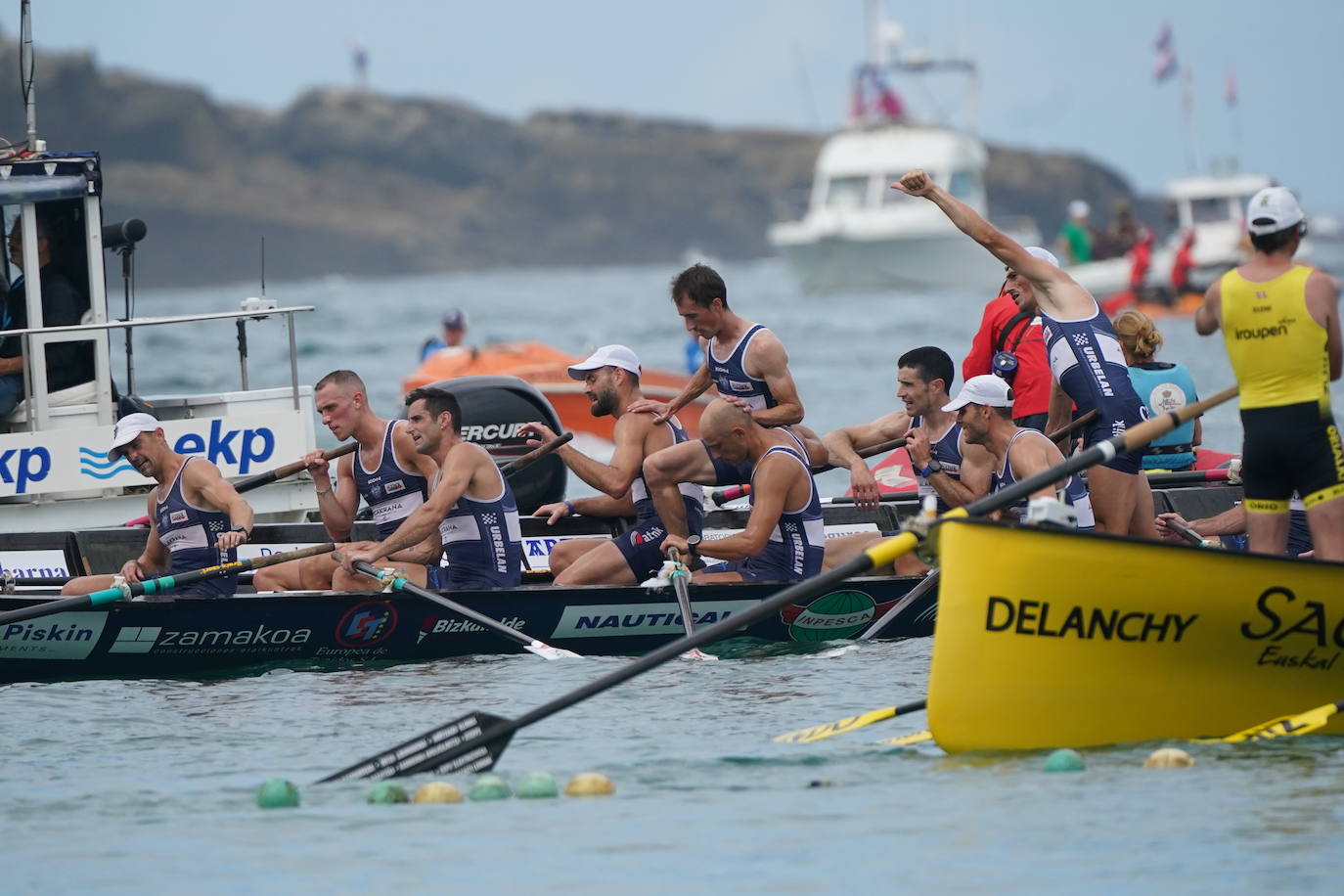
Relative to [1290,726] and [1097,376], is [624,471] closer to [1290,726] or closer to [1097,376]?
[1097,376]

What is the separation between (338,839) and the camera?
6.70 m

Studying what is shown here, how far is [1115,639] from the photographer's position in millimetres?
7320

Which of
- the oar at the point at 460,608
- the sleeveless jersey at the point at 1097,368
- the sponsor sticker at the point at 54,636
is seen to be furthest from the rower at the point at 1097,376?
the sponsor sticker at the point at 54,636

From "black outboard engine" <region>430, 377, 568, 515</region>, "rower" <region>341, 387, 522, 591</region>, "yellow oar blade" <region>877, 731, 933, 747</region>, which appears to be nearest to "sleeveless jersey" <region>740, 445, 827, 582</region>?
"rower" <region>341, 387, 522, 591</region>

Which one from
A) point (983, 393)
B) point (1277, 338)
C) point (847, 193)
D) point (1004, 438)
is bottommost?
point (1004, 438)

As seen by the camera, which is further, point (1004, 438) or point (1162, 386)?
point (1162, 386)

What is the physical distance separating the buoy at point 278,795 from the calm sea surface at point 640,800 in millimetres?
85

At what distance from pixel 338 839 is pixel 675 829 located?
1.20 metres

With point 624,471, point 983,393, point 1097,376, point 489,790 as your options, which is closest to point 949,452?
point 983,393

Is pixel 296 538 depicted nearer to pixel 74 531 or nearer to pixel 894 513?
pixel 74 531

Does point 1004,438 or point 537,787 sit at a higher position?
point 1004,438

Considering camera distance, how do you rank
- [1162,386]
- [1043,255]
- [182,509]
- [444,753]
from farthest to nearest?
[1162,386], [182,509], [1043,255], [444,753]

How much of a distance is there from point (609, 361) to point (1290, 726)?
4443 mm

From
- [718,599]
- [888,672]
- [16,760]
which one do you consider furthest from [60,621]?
[888,672]
